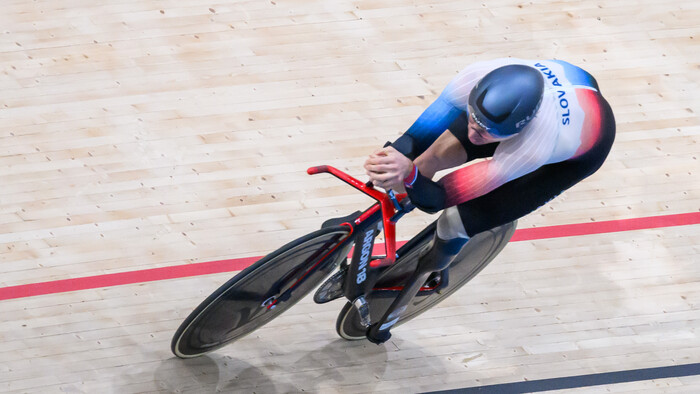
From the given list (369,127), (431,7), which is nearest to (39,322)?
(369,127)

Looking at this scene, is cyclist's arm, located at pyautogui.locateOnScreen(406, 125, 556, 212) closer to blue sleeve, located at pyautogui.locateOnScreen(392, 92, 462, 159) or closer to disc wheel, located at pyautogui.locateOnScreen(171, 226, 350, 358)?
blue sleeve, located at pyautogui.locateOnScreen(392, 92, 462, 159)

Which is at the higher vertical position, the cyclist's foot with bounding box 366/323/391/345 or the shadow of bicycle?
the cyclist's foot with bounding box 366/323/391/345

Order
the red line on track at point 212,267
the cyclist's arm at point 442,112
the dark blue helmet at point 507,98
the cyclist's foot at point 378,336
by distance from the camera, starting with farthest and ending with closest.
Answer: the red line on track at point 212,267, the cyclist's foot at point 378,336, the cyclist's arm at point 442,112, the dark blue helmet at point 507,98

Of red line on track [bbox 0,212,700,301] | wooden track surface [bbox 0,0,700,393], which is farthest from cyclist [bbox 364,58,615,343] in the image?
red line on track [bbox 0,212,700,301]

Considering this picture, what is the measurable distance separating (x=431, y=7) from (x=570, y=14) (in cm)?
82

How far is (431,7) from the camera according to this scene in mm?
4836

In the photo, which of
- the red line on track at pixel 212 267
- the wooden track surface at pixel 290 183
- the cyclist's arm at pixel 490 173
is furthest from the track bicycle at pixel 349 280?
the red line on track at pixel 212 267

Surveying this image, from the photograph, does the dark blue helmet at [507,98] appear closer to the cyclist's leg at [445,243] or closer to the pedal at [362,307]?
the cyclist's leg at [445,243]

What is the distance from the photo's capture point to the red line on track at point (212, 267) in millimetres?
3650

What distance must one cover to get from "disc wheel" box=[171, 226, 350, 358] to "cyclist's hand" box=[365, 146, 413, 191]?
1.77 ft

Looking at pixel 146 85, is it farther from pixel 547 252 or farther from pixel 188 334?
pixel 547 252

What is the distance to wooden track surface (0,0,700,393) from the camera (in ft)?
11.6

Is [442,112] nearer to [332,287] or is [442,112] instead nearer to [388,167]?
[388,167]

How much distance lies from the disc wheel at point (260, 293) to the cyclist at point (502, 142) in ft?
1.51
